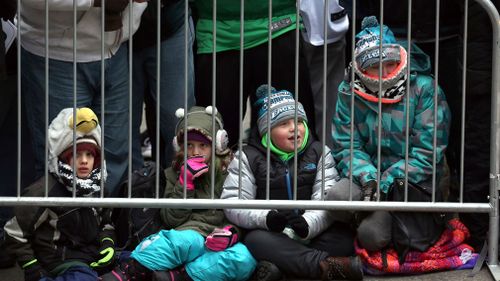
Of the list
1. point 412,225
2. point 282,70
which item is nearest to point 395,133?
point 412,225

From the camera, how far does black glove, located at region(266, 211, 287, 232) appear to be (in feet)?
21.9

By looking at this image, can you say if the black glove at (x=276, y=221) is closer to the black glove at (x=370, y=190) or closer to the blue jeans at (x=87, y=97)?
the black glove at (x=370, y=190)

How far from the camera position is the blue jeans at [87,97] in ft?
22.9

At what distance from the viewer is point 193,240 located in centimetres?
660

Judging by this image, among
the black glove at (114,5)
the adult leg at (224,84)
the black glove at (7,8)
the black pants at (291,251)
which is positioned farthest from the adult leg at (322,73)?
the black glove at (7,8)

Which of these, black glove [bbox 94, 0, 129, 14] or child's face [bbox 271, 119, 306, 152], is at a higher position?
black glove [bbox 94, 0, 129, 14]

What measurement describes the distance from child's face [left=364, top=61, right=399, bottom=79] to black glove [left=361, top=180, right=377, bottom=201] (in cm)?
57

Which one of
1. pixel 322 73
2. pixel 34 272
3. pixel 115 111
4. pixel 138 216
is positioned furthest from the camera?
pixel 322 73

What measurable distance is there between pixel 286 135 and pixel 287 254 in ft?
2.21

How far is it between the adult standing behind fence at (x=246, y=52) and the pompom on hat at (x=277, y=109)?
0.31 metres

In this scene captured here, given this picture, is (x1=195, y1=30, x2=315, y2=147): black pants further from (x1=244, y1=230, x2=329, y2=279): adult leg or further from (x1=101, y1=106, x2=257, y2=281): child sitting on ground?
(x1=244, y1=230, x2=329, y2=279): adult leg

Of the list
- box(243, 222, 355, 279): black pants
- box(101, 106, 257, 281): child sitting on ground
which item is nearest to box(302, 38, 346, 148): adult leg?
box(101, 106, 257, 281): child sitting on ground

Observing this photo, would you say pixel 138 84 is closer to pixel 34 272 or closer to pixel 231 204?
pixel 231 204

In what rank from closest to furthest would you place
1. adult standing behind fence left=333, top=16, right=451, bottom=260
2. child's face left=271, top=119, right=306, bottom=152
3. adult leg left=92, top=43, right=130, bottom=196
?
adult standing behind fence left=333, top=16, right=451, bottom=260 → child's face left=271, top=119, right=306, bottom=152 → adult leg left=92, top=43, right=130, bottom=196
